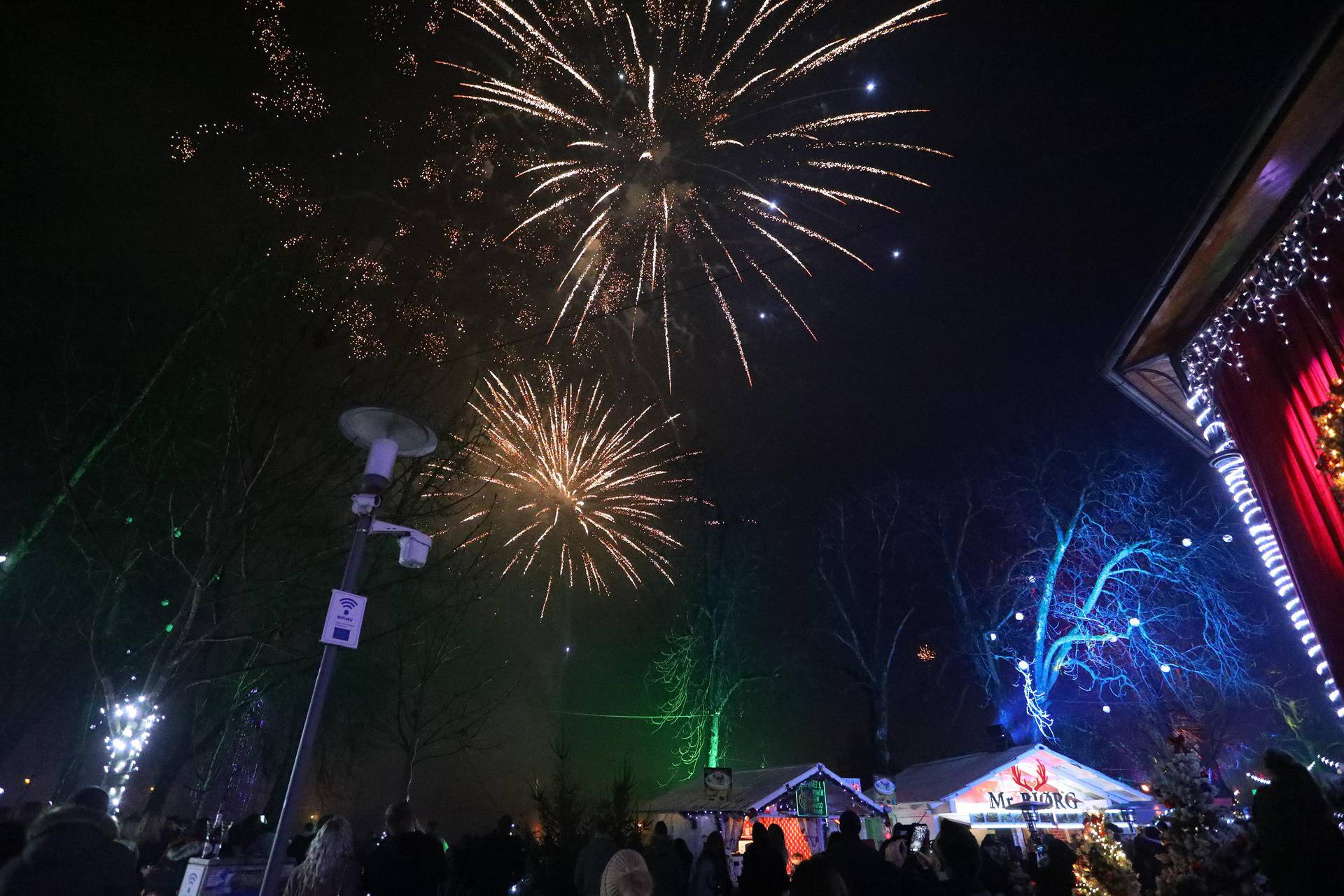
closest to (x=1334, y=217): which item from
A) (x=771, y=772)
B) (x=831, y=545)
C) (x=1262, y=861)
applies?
(x=1262, y=861)

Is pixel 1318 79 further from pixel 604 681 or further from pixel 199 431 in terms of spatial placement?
pixel 604 681

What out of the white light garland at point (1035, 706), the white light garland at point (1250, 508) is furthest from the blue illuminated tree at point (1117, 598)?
the white light garland at point (1250, 508)

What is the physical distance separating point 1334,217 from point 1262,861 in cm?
498

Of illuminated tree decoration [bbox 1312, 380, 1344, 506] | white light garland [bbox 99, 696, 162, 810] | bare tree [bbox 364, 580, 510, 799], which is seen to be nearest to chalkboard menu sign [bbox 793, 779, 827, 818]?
bare tree [bbox 364, 580, 510, 799]

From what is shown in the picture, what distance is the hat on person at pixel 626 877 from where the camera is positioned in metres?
4.10

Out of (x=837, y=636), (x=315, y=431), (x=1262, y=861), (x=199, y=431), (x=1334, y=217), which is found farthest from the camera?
(x=837, y=636)

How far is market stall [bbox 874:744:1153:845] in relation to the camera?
16.3 metres

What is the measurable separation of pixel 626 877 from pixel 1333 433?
6.04 meters

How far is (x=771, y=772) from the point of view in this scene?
19.9m

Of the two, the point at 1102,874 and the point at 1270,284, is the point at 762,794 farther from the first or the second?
the point at 1270,284

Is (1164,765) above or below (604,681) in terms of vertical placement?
below

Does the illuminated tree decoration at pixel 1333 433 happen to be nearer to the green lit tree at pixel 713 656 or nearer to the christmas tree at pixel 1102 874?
the christmas tree at pixel 1102 874

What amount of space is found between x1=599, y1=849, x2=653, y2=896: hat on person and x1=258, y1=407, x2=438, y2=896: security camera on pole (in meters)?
2.23

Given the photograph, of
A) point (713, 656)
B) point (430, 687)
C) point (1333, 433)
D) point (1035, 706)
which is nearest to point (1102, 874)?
point (1333, 433)
